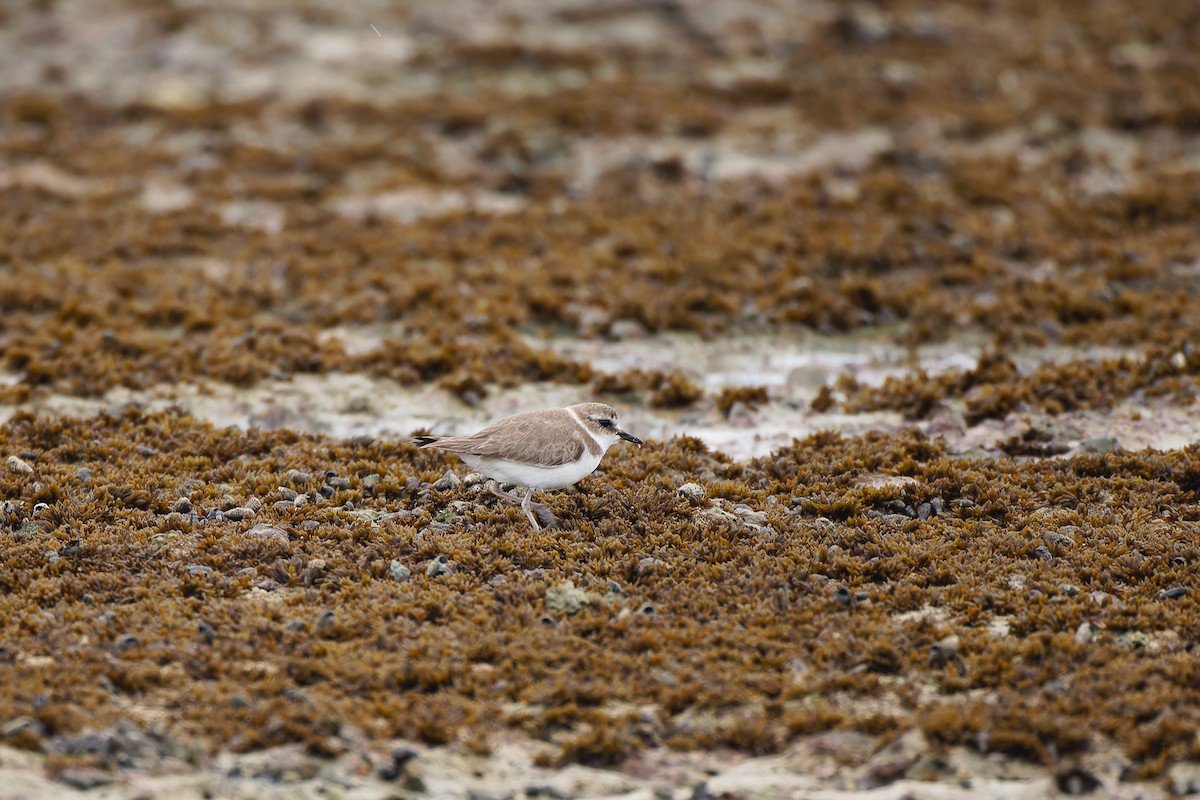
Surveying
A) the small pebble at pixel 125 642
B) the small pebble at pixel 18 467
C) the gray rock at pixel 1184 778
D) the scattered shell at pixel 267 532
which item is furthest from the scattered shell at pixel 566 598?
the small pebble at pixel 18 467

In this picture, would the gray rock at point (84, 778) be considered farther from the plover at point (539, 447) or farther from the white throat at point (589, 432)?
the white throat at point (589, 432)

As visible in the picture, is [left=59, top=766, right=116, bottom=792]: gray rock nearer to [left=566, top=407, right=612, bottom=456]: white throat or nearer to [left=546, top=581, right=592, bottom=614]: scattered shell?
[left=546, top=581, right=592, bottom=614]: scattered shell

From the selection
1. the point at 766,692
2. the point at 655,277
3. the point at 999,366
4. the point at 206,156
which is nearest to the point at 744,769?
the point at 766,692

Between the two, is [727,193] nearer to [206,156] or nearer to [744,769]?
[206,156]

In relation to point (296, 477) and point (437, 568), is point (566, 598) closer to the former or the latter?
point (437, 568)

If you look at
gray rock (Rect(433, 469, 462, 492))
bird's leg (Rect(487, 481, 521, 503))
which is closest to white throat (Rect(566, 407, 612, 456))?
bird's leg (Rect(487, 481, 521, 503))

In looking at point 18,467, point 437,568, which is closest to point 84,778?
point 437,568
